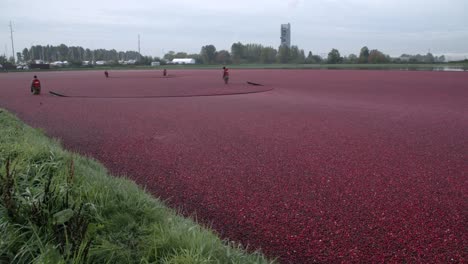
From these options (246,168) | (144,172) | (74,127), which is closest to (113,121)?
(74,127)

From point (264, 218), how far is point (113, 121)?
809cm

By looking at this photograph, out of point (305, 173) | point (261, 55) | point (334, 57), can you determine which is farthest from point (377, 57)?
point (305, 173)

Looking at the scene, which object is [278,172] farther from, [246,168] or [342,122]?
[342,122]

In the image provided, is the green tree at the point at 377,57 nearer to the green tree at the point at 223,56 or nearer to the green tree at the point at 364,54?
the green tree at the point at 364,54

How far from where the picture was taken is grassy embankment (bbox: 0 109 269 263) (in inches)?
104

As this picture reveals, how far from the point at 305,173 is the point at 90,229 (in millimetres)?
3892

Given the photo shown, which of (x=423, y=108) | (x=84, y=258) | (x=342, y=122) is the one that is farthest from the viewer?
(x=423, y=108)

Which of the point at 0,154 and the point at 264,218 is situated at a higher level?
the point at 0,154

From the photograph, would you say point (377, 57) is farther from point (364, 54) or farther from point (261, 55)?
point (261, 55)

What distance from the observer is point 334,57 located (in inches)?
3669

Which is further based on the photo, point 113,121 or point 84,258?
point 113,121

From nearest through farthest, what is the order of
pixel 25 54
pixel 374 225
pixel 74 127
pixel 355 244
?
pixel 355 244, pixel 374 225, pixel 74 127, pixel 25 54

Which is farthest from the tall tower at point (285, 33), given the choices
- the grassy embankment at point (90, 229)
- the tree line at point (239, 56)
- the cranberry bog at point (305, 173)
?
the grassy embankment at point (90, 229)

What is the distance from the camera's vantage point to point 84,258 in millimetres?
2455
